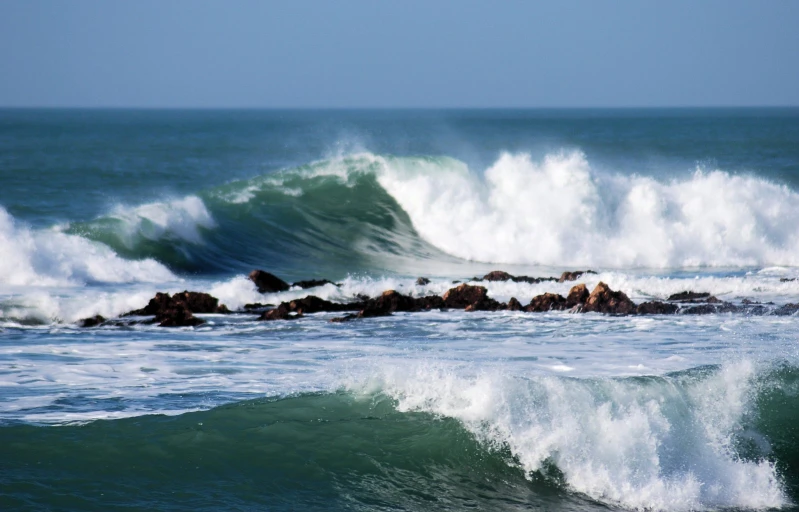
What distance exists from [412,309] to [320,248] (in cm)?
903

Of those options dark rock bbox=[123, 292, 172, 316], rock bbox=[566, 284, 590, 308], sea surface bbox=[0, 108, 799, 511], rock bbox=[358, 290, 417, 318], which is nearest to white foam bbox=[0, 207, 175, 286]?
sea surface bbox=[0, 108, 799, 511]

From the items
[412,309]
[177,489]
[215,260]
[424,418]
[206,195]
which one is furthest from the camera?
[206,195]

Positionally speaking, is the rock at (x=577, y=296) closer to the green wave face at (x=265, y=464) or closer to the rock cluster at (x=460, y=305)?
the rock cluster at (x=460, y=305)

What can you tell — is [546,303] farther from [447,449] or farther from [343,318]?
[447,449]

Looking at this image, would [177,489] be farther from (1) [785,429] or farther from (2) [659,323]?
(2) [659,323]

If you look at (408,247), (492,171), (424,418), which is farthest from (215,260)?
(424,418)

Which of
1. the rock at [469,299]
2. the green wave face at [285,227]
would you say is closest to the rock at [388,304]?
the rock at [469,299]

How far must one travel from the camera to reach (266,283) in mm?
15906

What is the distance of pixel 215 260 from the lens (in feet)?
69.1

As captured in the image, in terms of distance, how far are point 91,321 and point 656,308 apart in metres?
7.83

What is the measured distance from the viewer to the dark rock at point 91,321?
13.3 m

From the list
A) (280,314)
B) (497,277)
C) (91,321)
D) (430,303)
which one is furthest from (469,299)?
(91,321)

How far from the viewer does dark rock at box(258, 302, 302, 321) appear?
1385 centimetres

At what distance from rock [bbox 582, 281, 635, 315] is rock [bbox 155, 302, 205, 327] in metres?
5.47
